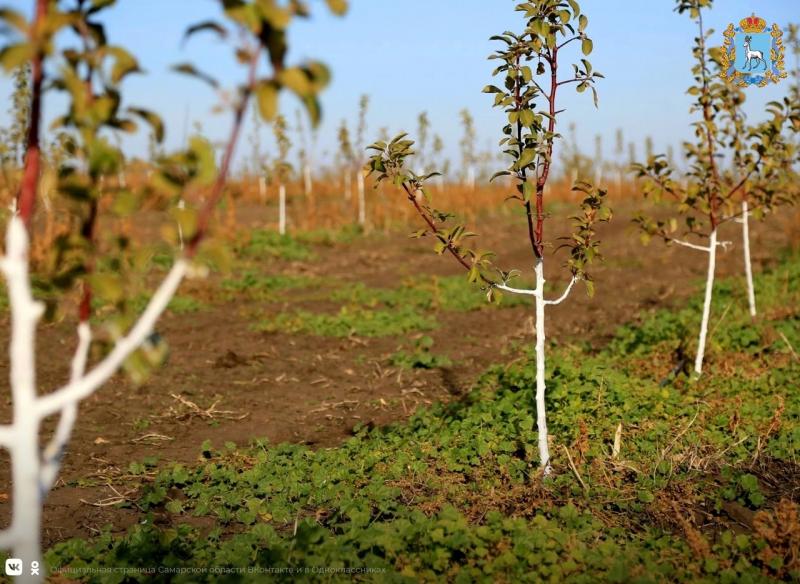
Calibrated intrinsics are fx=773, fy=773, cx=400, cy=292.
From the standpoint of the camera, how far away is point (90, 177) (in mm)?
2244

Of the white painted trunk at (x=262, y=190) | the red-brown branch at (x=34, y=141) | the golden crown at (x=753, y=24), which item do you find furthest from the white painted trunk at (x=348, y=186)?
the red-brown branch at (x=34, y=141)

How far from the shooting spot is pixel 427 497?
14.8ft

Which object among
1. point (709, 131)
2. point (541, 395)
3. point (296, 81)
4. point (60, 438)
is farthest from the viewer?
point (709, 131)

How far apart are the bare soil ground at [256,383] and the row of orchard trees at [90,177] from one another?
2.43m

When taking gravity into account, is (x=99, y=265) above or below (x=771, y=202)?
below

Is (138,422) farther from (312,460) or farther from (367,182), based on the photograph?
(367,182)

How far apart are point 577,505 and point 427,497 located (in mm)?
852

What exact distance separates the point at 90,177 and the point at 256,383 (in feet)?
17.9

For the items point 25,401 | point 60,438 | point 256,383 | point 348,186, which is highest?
point 348,186

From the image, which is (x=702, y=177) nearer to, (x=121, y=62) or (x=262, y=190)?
(x=121, y=62)

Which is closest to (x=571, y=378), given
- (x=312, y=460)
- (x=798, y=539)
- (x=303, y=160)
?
(x=312, y=460)

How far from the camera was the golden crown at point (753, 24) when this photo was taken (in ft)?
25.3

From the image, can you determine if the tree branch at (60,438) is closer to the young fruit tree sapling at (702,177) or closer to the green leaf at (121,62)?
the green leaf at (121,62)

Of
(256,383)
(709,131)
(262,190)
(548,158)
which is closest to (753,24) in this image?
(709,131)
